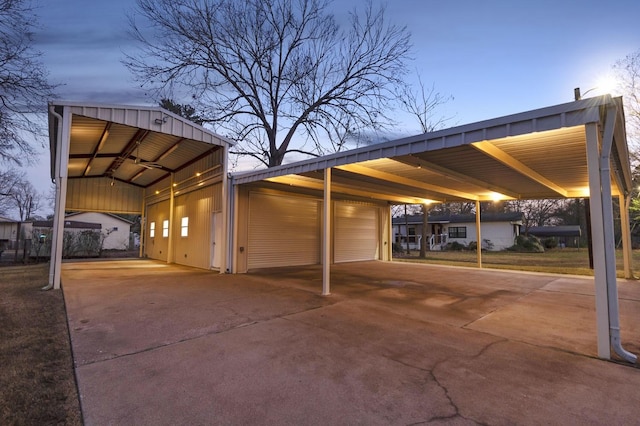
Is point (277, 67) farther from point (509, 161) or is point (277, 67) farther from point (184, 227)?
point (509, 161)

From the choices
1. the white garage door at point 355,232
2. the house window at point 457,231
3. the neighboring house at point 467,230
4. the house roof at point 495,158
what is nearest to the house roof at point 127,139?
the house roof at point 495,158

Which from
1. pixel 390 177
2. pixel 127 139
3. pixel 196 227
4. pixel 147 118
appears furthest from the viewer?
pixel 196 227

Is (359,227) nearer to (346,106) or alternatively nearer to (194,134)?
(346,106)

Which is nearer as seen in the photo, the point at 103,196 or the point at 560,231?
the point at 103,196

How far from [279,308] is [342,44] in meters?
15.0

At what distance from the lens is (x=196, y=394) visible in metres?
2.73

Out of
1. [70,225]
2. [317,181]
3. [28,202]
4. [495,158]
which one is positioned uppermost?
[28,202]

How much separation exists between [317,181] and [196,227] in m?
5.93

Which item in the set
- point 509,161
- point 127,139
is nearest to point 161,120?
point 127,139

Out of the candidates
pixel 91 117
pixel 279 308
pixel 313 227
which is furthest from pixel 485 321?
pixel 91 117

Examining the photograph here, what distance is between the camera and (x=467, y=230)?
100 ft

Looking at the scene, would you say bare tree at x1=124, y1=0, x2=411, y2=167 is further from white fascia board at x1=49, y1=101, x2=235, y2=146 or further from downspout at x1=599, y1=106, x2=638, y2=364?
downspout at x1=599, y1=106, x2=638, y2=364

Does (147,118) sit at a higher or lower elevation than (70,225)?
higher

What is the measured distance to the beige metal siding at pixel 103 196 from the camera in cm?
1666
